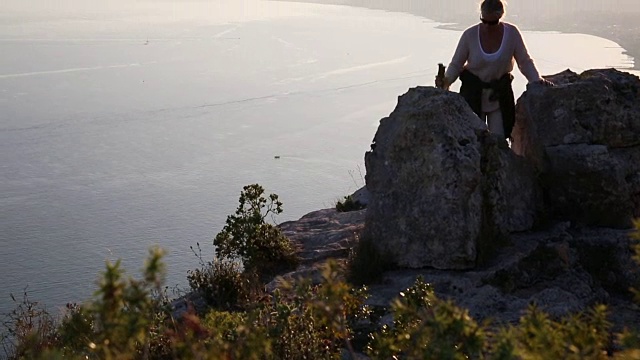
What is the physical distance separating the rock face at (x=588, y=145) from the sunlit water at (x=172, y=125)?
4.00 metres

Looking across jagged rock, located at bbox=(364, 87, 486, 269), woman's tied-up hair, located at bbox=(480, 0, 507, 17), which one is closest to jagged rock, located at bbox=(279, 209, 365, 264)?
jagged rock, located at bbox=(364, 87, 486, 269)

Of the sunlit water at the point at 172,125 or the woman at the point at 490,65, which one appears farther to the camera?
the sunlit water at the point at 172,125

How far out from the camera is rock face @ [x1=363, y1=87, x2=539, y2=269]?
634cm

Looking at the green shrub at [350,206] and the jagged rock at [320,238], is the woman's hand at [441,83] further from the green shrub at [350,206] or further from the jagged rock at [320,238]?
the green shrub at [350,206]

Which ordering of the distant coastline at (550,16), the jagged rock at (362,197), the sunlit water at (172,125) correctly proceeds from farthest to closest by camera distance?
the distant coastline at (550,16) → the sunlit water at (172,125) → the jagged rock at (362,197)

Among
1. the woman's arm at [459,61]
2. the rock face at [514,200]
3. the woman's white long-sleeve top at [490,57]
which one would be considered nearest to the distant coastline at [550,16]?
the rock face at [514,200]

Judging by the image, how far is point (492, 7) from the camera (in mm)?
7113

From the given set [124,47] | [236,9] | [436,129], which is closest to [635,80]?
[436,129]

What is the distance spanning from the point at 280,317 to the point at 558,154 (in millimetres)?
4079

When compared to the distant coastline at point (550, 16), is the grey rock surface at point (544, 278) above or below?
below

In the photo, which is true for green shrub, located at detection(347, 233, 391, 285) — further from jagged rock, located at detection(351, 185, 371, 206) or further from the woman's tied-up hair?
jagged rock, located at detection(351, 185, 371, 206)

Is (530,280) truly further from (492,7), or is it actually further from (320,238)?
(320,238)

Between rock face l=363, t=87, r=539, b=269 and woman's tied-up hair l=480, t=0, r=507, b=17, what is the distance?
877 mm

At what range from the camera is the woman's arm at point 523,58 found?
727 cm
